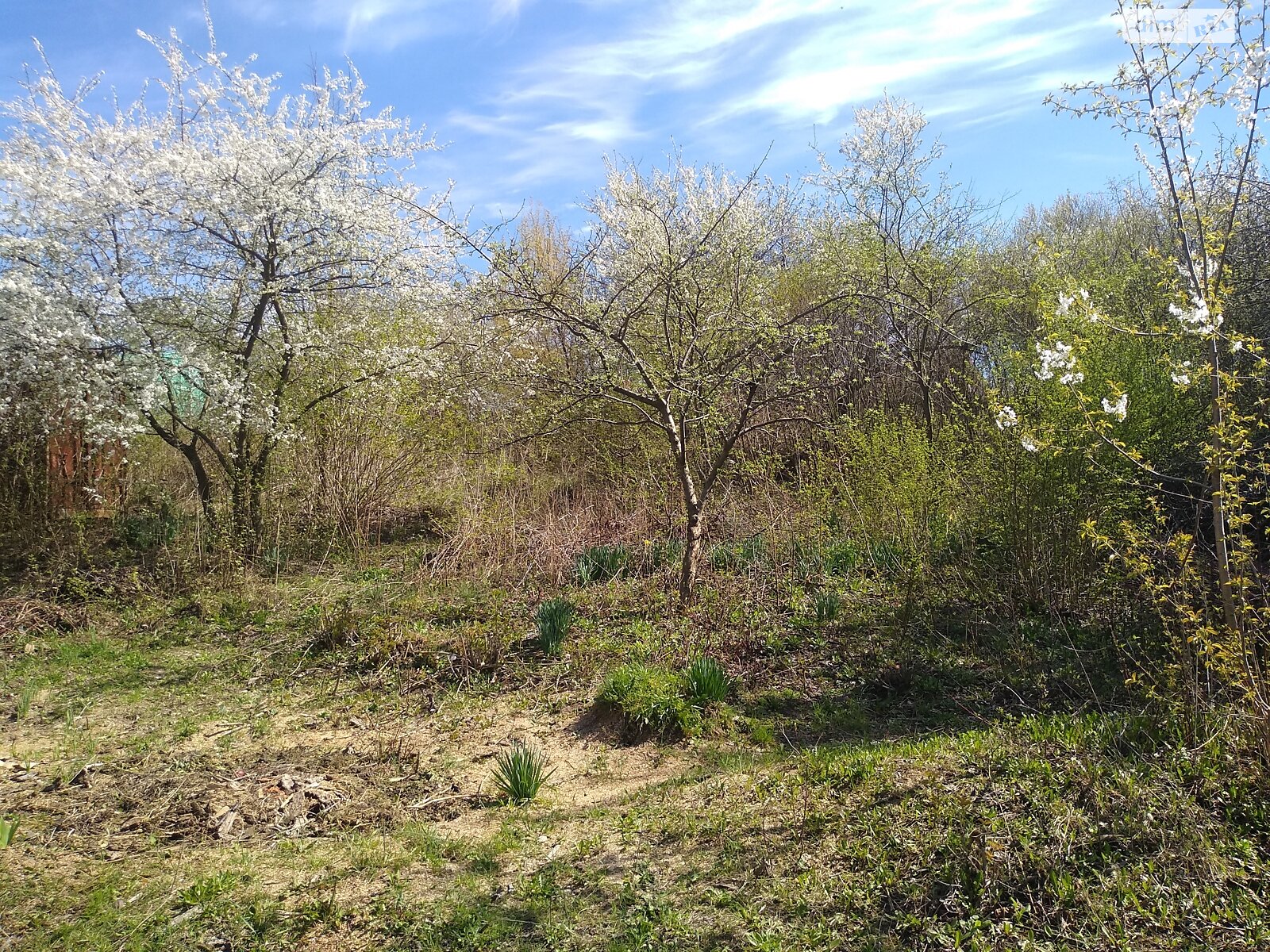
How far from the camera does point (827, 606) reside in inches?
227

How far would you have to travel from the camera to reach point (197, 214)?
7.64 metres

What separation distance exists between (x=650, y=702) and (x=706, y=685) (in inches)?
13.6

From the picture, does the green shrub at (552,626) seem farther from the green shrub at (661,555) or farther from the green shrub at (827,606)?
the green shrub at (827,606)

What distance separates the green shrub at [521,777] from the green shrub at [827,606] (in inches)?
99.0

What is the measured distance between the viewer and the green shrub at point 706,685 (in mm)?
4727

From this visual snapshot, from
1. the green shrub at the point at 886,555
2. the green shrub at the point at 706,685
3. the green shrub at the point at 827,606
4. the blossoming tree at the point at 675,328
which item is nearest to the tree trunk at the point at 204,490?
the blossoming tree at the point at 675,328

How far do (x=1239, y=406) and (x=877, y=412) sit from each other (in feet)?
10.6

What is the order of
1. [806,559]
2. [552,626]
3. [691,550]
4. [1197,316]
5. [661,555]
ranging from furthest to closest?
[661,555]
[806,559]
[691,550]
[552,626]
[1197,316]

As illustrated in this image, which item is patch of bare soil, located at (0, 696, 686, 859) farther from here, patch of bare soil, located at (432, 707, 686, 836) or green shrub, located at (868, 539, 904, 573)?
green shrub, located at (868, 539, 904, 573)

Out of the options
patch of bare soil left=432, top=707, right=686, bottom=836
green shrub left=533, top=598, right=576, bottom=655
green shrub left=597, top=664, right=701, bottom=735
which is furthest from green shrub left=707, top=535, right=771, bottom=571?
patch of bare soil left=432, top=707, right=686, bottom=836

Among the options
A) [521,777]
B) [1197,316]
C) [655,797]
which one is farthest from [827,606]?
[1197,316]

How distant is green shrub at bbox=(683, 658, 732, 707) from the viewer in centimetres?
473

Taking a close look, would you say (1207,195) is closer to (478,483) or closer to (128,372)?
(478,483)

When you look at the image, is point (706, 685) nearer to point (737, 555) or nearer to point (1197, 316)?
point (737, 555)
